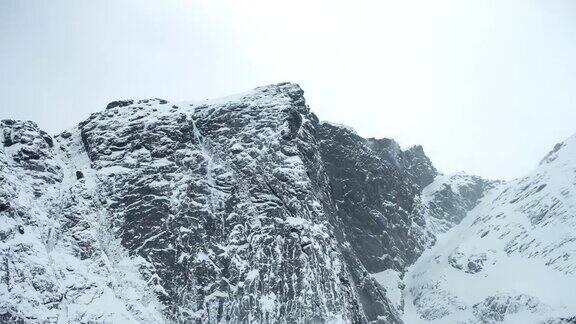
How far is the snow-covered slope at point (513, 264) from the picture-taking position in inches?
4788

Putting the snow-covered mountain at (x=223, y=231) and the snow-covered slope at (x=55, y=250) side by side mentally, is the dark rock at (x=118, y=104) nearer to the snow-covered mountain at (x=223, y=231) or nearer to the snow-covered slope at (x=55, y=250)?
the snow-covered mountain at (x=223, y=231)

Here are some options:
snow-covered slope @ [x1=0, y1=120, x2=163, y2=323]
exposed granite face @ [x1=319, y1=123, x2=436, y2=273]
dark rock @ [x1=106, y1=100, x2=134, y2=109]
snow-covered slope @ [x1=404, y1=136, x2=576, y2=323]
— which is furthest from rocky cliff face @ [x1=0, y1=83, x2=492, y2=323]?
exposed granite face @ [x1=319, y1=123, x2=436, y2=273]

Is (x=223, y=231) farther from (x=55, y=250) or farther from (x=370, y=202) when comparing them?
(x=370, y=202)

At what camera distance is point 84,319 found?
81812 millimetres

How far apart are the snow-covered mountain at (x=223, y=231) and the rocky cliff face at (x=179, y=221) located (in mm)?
268

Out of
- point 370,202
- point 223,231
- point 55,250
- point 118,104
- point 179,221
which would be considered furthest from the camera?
point 370,202

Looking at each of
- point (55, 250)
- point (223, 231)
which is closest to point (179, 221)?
point (223, 231)

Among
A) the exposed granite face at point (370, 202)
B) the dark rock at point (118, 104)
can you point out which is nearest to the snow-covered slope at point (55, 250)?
the dark rock at point (118, 104)

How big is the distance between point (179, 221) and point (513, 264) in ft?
258

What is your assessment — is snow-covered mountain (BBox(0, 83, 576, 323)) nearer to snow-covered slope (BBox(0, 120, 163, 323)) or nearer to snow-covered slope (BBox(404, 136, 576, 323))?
snow-covered slope (BBox(0, 120, 163, 323))

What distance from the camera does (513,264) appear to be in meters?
137

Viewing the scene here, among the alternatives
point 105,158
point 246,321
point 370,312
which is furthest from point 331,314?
point 105,158

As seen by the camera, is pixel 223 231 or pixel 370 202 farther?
pixel 370 202

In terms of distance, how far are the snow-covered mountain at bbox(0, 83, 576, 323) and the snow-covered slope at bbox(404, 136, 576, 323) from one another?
0.47m
